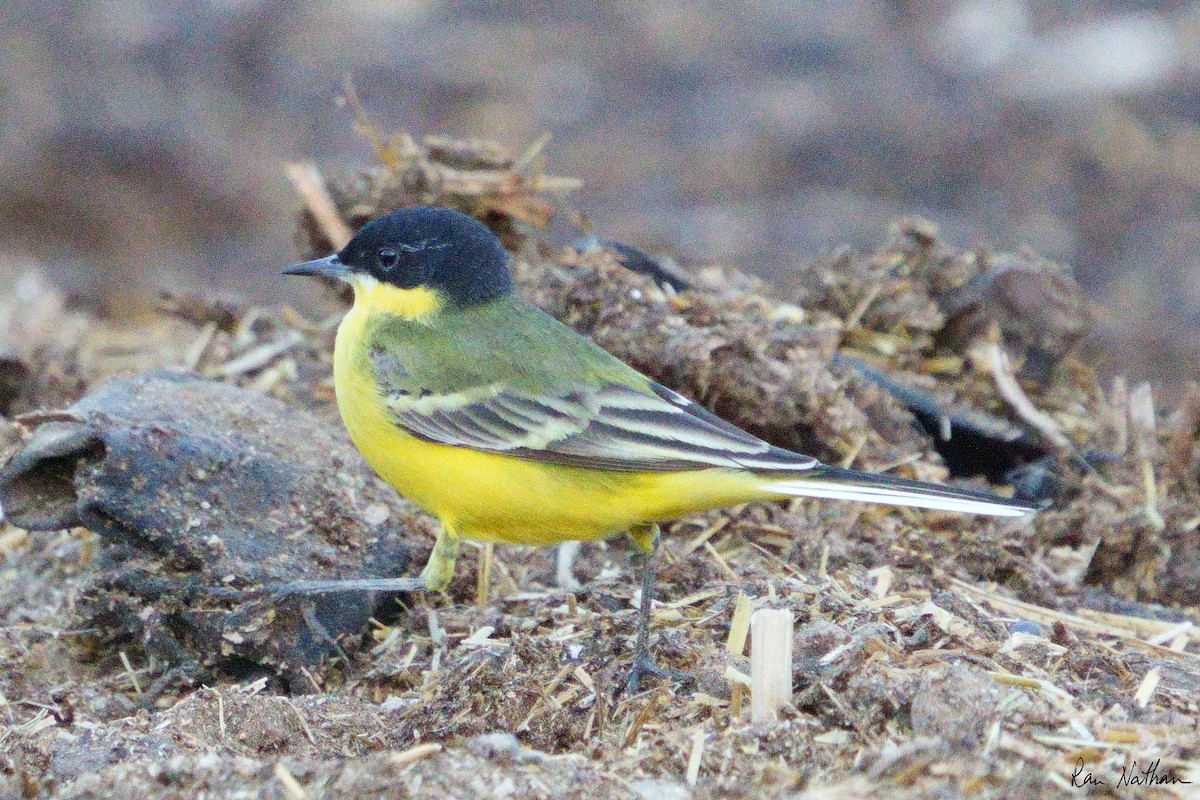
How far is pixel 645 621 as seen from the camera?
5031 mm

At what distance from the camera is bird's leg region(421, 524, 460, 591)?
5.38m

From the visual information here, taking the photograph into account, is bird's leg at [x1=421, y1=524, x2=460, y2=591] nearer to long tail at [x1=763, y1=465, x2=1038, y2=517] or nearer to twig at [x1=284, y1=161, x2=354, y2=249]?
long tail at [x1=763, y1=465, x2=1038, y2=517]

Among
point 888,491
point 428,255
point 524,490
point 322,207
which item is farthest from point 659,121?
point 888,491

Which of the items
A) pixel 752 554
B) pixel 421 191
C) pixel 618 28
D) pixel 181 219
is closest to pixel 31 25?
pixel 181 219

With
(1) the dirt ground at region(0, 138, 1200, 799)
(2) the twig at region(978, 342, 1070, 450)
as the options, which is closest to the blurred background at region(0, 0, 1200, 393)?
(1) the dirt ground at region(0, 138, 1200, 799)

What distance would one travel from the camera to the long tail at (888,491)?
15.9 feet

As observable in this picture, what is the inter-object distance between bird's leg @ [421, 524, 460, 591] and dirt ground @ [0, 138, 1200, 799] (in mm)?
228

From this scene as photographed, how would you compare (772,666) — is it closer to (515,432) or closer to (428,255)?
(515,432)

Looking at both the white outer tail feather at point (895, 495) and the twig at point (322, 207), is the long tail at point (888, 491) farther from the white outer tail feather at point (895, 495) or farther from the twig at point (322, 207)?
the twig at point (322, 207)

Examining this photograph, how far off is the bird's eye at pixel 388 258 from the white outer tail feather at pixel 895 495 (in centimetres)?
185

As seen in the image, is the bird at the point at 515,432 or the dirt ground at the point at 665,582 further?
the bird at the point at 515,432

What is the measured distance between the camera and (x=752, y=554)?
613 cm

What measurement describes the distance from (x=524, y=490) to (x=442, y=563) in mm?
478

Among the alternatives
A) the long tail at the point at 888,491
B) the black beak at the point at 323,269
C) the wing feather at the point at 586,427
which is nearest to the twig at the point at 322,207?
the black beak at the point at 323,269
